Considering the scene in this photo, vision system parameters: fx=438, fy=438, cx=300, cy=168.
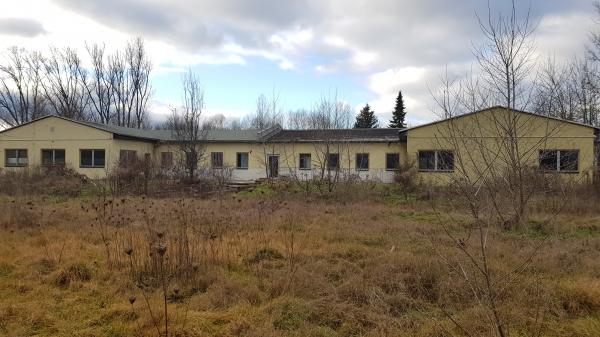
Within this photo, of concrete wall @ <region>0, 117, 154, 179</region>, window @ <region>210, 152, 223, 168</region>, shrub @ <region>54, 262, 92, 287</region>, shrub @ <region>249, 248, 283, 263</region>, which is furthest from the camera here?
window @ <region>210, 152, 223, 168</region>

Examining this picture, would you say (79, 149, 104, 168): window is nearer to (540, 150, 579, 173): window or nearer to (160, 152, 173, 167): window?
(160, 152, 173, 167): window

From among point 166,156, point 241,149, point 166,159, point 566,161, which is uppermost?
point 241,149

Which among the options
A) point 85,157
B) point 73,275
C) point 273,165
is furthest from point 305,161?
point 73,275

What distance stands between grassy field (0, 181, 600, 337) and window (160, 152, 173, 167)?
18.6m

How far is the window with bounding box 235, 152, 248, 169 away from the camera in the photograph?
32516 millimetres

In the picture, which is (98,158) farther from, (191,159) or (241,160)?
(241,160)

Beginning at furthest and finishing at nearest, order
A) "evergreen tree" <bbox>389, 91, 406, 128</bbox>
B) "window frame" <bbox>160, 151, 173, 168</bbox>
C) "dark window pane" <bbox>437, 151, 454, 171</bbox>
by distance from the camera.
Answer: "evergreen tree" <bbox>389, 91, 406, 128</bbox> < "window frame" <bbox>160, 151, 173, 168</bbox> < "dark window pane" <bbox>437, 151, 454, 171</bbox>

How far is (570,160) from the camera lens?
2422 cm

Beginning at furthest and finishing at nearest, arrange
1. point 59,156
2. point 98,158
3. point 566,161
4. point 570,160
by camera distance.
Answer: point 59,156, point 98,158, point 566,161, point 570,160

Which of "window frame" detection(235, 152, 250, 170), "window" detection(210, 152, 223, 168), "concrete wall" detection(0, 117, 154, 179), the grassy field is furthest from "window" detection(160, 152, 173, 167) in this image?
the grassy field

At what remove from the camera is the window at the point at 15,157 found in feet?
105

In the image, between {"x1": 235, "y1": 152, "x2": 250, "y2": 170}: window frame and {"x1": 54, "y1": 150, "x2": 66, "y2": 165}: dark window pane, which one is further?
{"x1": 235, "y1": 152, "x2": 250, "y2": 170}: window frame

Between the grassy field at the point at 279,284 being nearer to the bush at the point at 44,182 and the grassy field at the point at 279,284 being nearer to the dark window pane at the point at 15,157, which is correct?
the bush at the point at 44,182

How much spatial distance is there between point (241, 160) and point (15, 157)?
16536mm
